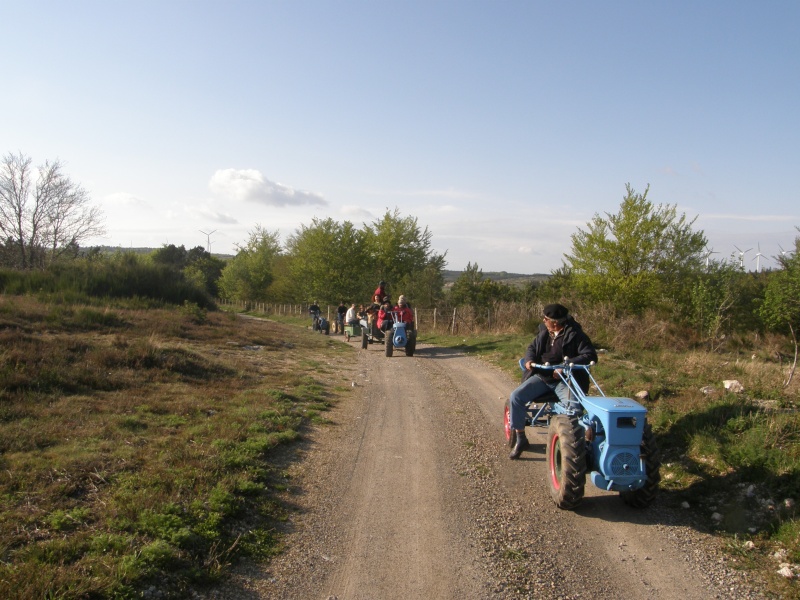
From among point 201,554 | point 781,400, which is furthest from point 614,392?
point 201,554

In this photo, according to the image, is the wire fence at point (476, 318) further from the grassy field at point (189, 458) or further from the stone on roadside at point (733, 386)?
the stone on roadside at point (733, 386)

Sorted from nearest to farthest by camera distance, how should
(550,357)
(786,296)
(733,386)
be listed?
(550,357) < (733,386) < (786,296)

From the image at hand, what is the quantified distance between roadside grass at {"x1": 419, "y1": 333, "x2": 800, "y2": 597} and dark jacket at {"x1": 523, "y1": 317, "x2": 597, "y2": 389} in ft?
5.04

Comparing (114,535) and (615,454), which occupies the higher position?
(615,454)

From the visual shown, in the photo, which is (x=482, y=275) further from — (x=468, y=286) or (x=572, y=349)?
(x=572, y=349)

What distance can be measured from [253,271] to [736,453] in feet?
219

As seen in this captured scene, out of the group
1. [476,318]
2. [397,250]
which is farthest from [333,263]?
[476,318]

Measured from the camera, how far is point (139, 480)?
18.5 feet

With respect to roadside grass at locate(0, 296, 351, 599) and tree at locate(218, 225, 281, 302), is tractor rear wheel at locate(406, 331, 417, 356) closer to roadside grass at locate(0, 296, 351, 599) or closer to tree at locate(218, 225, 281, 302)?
roadside grass at locate(0, 296, 351, 599)

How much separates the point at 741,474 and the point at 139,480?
6355 millimetres

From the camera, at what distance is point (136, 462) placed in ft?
20.5

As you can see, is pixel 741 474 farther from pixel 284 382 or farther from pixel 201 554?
pixel 284 382

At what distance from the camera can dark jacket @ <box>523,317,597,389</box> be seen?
259 inches

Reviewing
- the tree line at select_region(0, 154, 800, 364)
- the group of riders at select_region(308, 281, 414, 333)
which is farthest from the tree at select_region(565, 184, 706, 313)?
the group of riders at select_region(308, 281, 414, 333)
